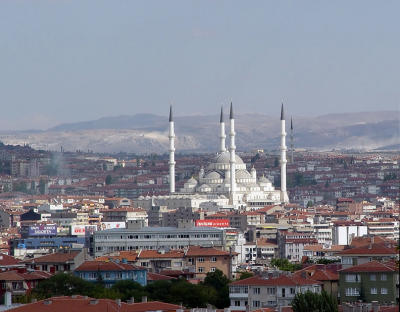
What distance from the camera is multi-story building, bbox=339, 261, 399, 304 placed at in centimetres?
4181

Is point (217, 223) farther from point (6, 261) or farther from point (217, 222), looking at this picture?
point (6, 261)

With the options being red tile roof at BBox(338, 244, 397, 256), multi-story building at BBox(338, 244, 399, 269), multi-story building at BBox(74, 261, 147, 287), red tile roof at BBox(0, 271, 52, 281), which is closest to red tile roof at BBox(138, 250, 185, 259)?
multi-story building at BBox(74, 261, 147, 287)

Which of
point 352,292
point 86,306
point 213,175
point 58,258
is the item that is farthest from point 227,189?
point 86,306

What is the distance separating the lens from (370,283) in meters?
42.5

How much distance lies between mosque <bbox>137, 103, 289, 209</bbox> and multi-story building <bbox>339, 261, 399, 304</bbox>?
101 m

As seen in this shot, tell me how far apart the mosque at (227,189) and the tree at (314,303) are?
358 ft

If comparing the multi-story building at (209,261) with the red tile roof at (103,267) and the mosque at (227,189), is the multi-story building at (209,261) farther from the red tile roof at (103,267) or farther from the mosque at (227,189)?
the mosque at (227,189)

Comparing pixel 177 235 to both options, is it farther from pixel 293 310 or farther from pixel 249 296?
pixel 293 310

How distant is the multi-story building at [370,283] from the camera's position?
41.8 m

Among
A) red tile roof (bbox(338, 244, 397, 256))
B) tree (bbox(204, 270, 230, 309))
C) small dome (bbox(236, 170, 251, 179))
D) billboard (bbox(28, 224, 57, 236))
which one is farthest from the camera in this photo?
small dome (bbox(236, 170, 251, 179))

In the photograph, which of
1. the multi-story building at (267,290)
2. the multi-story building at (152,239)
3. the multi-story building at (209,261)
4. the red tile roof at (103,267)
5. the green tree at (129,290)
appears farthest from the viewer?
the multi-story building at (152,239)

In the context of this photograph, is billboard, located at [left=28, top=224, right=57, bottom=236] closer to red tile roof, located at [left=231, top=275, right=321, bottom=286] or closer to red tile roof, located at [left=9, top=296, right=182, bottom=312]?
red tile roof, located at [left=231, top=275, right=321, bottom=286]

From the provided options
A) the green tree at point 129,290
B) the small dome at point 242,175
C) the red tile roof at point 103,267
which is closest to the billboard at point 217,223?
the small dome at point 242,175

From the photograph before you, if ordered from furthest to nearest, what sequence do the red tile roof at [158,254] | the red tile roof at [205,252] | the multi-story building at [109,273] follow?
the red tile roof at [158,254], the red tile roof at [205,252], the multi-story building at [109,273]
